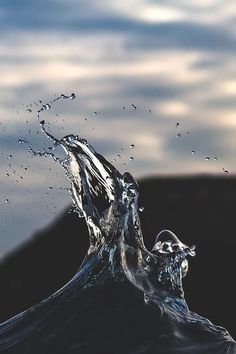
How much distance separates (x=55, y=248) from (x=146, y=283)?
22.1 ft

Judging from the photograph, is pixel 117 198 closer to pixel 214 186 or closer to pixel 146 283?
pixel 146 283

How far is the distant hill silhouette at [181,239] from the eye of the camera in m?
10.1

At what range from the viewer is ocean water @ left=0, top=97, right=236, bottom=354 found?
346 centimetres

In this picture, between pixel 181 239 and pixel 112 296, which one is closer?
pixel 112 296

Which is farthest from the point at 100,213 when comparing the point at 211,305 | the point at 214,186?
the point at 214,186

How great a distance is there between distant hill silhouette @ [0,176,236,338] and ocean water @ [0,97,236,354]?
5396 mm

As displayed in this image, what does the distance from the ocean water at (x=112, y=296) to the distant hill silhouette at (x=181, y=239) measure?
540 centimetres

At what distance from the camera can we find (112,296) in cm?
383

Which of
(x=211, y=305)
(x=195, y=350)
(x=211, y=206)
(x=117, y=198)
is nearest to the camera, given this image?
(x=195, y=350)

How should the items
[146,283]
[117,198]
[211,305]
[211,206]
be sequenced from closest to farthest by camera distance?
[146,283], [117,198], [211,305], [211,206]

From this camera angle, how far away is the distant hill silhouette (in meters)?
10.1

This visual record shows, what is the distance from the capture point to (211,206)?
37.3ft

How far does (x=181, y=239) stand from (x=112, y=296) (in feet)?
22.5

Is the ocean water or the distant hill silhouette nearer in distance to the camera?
the ocean water
